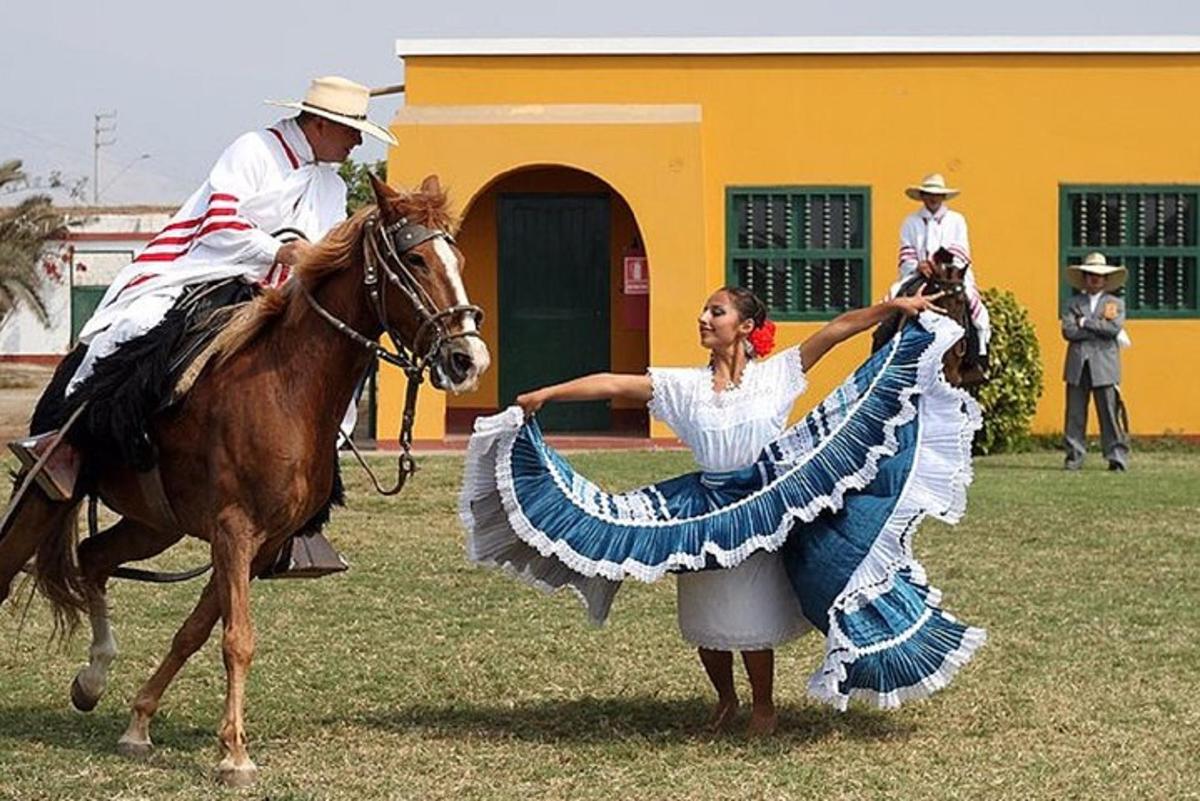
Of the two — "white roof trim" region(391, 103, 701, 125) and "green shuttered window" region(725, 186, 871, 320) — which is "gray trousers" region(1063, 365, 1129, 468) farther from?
"white roof trim" region(391, 103, 701, 125)

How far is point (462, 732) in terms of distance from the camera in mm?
8148

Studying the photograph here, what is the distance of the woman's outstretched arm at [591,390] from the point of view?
26.3 feet

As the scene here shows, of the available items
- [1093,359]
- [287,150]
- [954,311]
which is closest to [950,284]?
[954,311]

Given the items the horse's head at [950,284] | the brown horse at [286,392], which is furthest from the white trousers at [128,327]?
the horse's head at [950,284]

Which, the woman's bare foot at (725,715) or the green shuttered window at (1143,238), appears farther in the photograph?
the green shuttered window at (1143,238)

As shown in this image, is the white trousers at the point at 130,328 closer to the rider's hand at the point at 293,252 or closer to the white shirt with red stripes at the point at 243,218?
the white shirt with red stripes at the point at 243,218

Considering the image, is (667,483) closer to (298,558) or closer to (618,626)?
(298,558)

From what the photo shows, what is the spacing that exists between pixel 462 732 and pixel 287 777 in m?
1.00

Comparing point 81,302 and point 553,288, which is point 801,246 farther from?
point 81,302

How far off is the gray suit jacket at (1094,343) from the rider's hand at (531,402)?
42.9 ft

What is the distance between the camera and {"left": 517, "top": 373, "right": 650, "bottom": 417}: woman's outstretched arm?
8.03 m

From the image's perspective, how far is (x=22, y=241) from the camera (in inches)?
1519

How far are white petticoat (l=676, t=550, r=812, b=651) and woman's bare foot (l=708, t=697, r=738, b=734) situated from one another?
0.77 ft

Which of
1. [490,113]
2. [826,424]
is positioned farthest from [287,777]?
[490,113]
